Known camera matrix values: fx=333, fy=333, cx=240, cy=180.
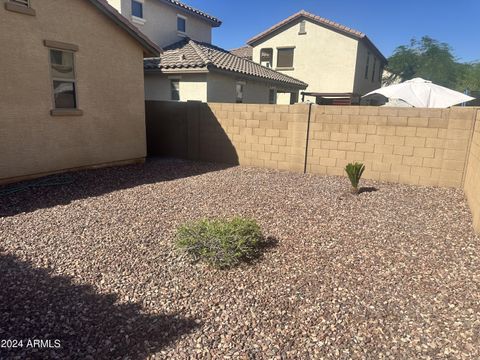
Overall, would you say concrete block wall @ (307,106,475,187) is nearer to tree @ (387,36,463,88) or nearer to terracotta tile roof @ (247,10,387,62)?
terracotta tile roof @ (247,10,387,62)

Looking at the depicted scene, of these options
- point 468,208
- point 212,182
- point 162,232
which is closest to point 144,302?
point 162,232

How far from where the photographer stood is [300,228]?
5555 millimetres

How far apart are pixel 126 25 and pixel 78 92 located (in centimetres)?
251

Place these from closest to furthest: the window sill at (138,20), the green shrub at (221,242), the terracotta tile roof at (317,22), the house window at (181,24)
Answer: the green shrub at (221,242)
the window sill at (138,20)
the house window at (181,24)
the terracotta tile roof at (317,22)

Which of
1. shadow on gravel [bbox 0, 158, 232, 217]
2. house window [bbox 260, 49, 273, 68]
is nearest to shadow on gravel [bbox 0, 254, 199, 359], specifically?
shadow on gravel [bbox 0, 158, 232, 217]

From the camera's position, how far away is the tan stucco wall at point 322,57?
2362 cm

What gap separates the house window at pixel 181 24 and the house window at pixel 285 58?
906 centimetres

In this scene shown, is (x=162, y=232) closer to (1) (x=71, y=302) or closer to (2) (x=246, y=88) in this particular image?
(1) (x=71, y=302)

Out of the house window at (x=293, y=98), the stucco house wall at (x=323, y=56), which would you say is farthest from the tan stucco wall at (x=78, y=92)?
the stucco house wall at (x=323, y=56)

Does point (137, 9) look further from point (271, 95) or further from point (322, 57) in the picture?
point (322, 57)

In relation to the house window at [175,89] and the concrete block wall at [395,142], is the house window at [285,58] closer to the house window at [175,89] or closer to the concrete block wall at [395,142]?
the house window at [175,89]

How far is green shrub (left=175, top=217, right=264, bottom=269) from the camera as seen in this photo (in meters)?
4.30

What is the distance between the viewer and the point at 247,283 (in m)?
3.94

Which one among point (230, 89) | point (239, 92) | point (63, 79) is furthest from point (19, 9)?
point (239, 92)
